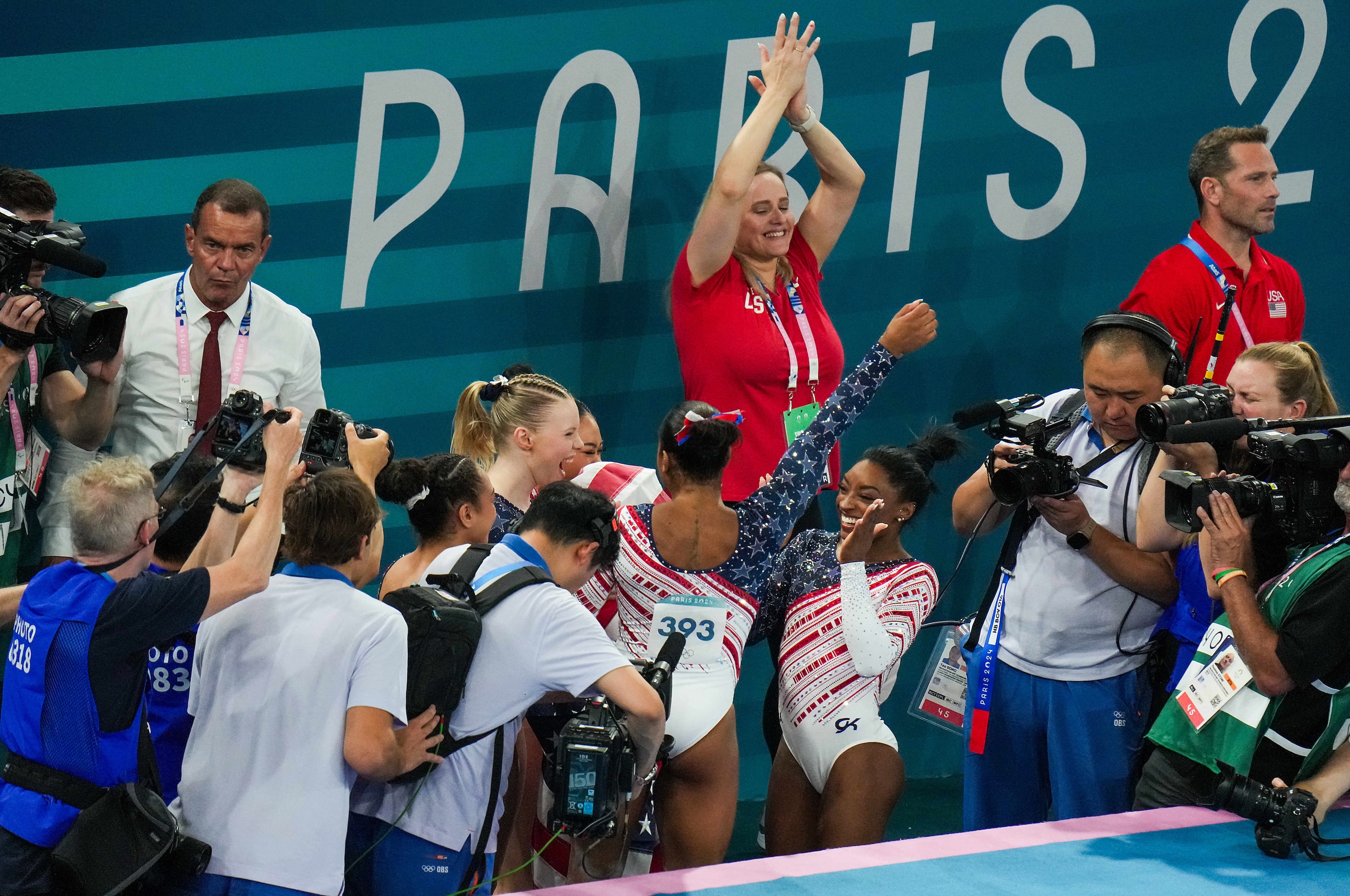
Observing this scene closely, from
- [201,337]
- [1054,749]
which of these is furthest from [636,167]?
[1054,749]

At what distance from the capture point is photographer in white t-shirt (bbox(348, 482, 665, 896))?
9.39 feet

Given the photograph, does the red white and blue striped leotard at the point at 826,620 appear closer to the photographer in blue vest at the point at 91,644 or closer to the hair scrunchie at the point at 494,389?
the hair scrunchie at the point at 494,389

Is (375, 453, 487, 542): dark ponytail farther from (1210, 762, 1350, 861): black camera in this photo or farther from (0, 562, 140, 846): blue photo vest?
(1210, 762, 1350, 861): black camera

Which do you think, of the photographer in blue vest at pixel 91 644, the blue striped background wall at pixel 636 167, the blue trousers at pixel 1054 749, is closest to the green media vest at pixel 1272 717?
the blue trousers at pixel 1054 749

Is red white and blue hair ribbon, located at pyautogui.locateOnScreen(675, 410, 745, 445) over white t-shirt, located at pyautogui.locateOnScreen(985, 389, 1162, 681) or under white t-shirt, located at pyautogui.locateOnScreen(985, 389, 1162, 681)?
over

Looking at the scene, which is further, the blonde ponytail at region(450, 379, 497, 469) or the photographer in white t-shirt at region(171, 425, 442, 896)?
the blonde ponytail at region(450, 379, 497, 469)

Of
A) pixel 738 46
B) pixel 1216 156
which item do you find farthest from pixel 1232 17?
pixel 738 46

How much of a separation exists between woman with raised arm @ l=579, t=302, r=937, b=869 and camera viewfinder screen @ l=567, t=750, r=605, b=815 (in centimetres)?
59

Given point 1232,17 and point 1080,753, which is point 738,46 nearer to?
point 1232,17

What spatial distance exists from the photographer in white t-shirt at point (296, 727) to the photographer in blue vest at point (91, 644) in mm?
97

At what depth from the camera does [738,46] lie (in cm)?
503

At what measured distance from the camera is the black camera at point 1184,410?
128 inches

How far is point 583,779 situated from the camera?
2805mm

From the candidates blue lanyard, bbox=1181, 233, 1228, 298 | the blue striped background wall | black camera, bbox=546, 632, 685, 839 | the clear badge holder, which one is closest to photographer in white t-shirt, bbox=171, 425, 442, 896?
black camera, bbox=546, 632, 685, 839
